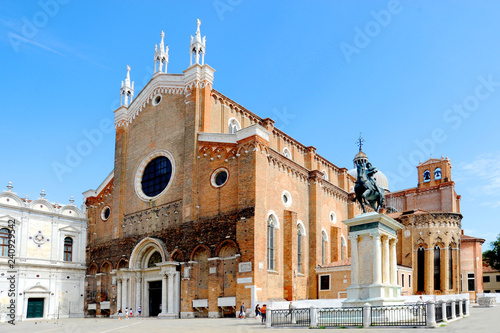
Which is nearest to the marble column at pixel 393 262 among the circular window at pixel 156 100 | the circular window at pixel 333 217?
the circular window at pixel 333 217

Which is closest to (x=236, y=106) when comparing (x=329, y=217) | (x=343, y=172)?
(x=329, y=217)

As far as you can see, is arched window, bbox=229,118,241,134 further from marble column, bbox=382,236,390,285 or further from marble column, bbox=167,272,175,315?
marble column, bbox=382,236,390,285

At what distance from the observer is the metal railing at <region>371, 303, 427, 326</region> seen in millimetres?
16188

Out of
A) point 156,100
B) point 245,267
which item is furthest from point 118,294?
point 156,100

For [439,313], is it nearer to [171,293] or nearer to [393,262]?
[393,262]

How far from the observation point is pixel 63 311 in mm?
36125

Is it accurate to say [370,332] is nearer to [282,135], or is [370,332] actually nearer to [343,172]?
[282,135]

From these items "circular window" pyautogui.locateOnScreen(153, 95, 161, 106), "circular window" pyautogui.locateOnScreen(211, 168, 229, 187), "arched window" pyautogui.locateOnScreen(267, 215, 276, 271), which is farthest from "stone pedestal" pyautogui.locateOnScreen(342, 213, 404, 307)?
"circular window" pyautogui.locateOnScreen(153, 95, 161, 106)

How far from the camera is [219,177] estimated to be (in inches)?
1201

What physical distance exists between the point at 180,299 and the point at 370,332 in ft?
57.1

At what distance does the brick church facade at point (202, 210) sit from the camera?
28438 millimetres

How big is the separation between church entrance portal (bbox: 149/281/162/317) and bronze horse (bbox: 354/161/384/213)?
58.8 ft

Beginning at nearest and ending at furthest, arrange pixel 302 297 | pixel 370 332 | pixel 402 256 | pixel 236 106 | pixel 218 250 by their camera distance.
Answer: pixel 370 332, pixel 218 250, pixel 302 297, pixel 236 106, pixel 402 256

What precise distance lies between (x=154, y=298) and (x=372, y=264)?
1904 cm
